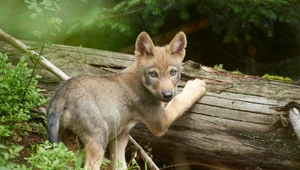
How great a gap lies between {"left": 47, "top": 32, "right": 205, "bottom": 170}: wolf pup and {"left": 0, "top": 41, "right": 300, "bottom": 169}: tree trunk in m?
0.27

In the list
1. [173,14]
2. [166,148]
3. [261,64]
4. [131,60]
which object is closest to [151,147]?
[166,148]

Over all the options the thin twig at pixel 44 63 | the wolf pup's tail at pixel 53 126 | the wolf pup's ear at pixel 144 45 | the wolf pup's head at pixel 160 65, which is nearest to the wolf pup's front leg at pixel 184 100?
the wolf pup's head at pixel 160 65

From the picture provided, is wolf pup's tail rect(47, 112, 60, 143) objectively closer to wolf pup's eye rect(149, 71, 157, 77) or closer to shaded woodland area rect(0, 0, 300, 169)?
shaded woodland area rect(0, 0, 300, 169)

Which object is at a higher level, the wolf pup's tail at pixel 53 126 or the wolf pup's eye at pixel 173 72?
the wolf pup's eye at pixel 173 72

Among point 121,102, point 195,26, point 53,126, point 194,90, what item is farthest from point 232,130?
point 195,26

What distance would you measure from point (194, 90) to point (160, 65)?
2.26ft

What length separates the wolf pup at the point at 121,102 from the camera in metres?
5.57

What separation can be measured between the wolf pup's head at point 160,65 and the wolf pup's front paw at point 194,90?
0.38m

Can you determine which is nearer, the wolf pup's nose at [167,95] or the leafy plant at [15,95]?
the leafy plant at [15,95]

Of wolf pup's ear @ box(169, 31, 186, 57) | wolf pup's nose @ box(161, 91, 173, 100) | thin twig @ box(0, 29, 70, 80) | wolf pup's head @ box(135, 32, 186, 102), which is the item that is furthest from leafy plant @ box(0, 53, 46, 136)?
wolf pup's ear @ box(169, 31, 186, 57)

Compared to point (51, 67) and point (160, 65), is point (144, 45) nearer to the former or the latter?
point (160, 65)

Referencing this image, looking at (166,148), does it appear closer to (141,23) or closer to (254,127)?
(254,127)

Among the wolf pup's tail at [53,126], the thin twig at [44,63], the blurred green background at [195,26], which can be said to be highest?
the blurred green background at [195,26]

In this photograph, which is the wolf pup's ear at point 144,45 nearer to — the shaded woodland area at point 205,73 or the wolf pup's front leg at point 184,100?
the wolf pup's front leg at point 184,100
